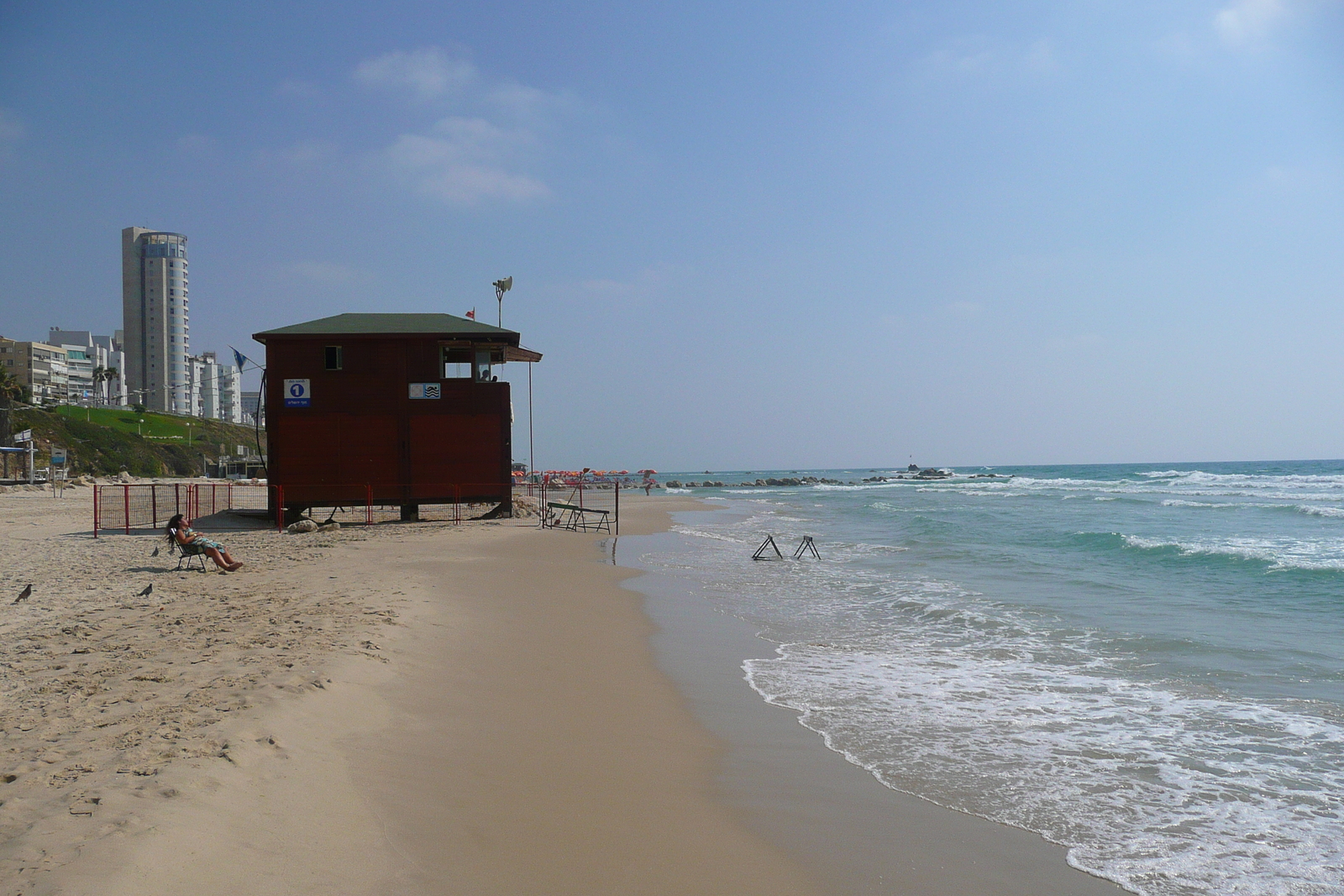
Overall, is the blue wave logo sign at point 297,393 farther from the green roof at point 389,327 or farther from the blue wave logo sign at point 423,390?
the blue wave logo sign at point 423,390

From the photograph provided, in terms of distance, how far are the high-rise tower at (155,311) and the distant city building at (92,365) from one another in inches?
119

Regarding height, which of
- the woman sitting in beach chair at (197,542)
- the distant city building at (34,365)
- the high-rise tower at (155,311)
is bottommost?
the woman sitting in beach chair at (197,542)

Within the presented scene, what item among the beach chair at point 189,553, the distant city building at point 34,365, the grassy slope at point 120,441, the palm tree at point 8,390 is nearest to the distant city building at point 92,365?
the distant city building at point 34,365

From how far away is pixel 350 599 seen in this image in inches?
404

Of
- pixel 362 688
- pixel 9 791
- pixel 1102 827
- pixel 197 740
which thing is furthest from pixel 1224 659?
pixel 9 791

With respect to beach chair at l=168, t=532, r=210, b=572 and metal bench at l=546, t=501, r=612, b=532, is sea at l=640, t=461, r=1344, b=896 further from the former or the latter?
beach chair at l=168, t=532, r=210, b=572

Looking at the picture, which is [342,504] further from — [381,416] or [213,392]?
[213,392]

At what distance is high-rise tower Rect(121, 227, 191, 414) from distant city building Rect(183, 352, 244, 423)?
10.8 ft

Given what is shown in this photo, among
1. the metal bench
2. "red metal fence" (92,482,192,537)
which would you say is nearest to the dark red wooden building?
the metal bench

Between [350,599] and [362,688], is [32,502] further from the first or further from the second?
[362,688]

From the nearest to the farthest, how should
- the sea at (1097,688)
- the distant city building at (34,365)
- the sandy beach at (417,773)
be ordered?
the sandy beach at (417,773) → the sea at (1097,688) → the distant city building at (34,365)

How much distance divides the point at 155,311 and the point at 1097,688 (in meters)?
183

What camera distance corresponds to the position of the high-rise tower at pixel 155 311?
152 m

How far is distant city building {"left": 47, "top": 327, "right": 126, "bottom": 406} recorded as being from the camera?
130 metres
